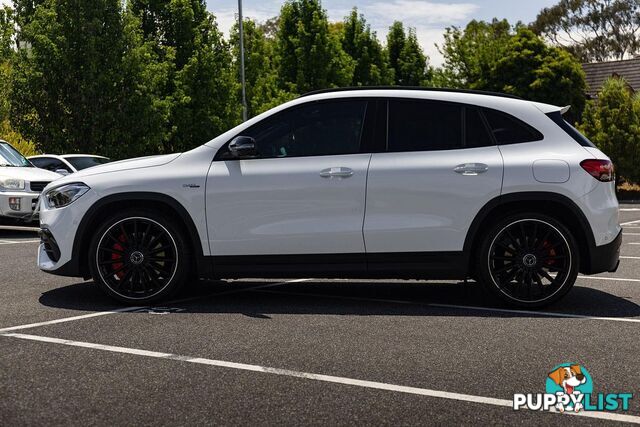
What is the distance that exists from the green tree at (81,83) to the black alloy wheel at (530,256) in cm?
1966

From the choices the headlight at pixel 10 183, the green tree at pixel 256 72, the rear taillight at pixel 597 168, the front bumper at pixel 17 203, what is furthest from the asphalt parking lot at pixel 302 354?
the green tree at pixel 256 72

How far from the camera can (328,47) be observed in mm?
38688

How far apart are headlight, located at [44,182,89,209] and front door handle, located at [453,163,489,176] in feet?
10.5

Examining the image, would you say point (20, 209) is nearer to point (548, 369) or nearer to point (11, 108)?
point (548, 369)

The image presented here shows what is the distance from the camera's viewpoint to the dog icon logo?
4504mm

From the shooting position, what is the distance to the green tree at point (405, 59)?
51500 millimetres

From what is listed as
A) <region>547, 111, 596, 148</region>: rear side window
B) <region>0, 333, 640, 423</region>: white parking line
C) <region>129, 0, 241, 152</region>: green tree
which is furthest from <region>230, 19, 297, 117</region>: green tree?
<region>0, 333, 640, 423</region>: white parking line

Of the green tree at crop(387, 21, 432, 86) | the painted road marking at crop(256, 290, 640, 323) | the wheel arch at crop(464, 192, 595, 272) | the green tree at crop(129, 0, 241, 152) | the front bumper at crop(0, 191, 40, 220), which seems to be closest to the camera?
the painted road marking at crop(256, 290, 640, 323)

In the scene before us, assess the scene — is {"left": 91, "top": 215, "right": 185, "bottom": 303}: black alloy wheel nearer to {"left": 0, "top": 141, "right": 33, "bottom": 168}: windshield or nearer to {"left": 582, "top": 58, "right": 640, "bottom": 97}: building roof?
{"left": 0, "top": 141, "right": 33, "bottom": 168}: windshield

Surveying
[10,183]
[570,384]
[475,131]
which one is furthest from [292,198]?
[10,183]

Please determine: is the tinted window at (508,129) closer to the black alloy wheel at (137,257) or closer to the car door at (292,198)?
the car door at (292,198)

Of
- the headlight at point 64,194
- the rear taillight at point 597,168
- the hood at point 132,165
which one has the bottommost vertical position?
the headlight at point 64,194

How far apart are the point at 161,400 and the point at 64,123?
2236 centimetres

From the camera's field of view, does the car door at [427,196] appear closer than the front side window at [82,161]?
Yes
